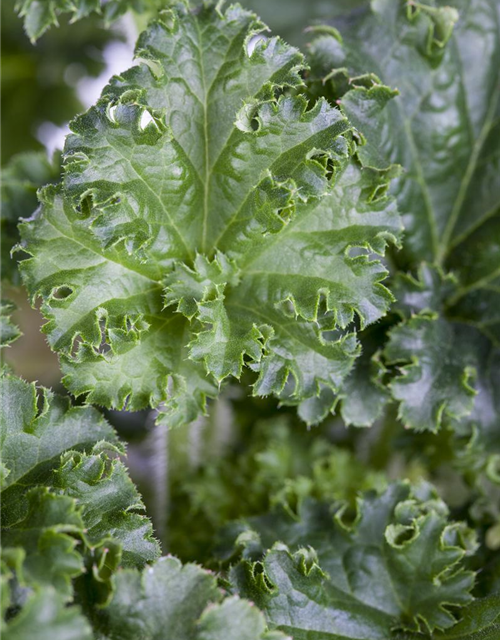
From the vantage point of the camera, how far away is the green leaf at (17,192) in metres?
1.52

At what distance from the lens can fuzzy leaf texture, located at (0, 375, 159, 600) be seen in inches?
41.5

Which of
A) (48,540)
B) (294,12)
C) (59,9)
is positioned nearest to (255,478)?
(48,540)

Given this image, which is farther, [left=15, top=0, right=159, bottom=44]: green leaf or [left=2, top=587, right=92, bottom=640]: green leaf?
[left=15, top=0, right=159, bottom=44]: green leaf

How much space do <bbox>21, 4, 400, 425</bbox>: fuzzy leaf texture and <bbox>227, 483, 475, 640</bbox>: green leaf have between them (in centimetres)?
29

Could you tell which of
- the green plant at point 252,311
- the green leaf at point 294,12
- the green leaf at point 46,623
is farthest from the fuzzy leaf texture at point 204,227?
the green leaf at point 294,12

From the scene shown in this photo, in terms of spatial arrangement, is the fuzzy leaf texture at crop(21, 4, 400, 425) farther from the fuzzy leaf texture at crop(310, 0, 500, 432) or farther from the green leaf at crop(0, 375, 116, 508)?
the fuzzy leaf texture at crop(310, 0, 500, 432)

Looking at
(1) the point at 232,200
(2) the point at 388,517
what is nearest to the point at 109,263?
(1) the point at 232,200

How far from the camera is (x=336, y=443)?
7.23 ft

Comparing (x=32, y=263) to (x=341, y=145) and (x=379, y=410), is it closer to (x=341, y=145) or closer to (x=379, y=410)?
(x=341, y=145)

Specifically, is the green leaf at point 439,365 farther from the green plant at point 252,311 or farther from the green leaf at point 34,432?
the green leaf at point 34,432

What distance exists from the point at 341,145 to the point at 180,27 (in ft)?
1.18

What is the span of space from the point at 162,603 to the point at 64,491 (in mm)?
240

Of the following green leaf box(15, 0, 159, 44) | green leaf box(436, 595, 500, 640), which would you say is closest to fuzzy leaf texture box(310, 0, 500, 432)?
green leaf box(436, 595, 500, 640)

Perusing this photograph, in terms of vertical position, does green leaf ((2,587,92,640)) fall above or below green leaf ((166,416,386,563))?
above
